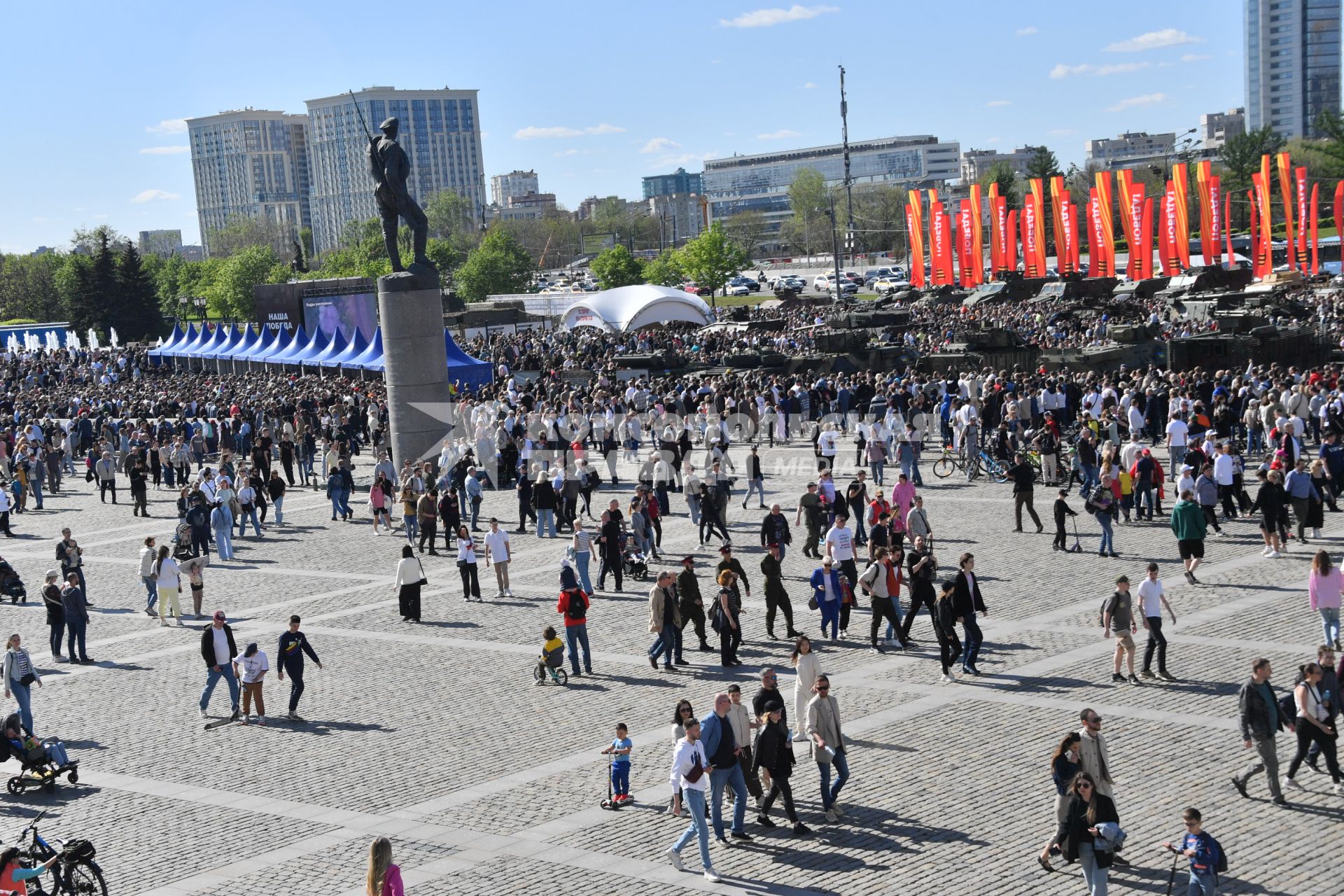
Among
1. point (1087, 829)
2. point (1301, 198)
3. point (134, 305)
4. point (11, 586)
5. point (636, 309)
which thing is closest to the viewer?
point (1087, 829)

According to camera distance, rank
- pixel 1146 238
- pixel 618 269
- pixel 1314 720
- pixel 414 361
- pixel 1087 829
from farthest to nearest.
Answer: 1. pixel 618 269
2. pixel 1146 238
3. pixel 414 361
4. pixel 1314 720
5. pixel 1087 829

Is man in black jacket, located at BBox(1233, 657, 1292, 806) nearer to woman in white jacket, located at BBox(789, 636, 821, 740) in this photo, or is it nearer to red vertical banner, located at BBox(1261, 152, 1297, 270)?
woman in white jacket, located at BBox(789, 636, 821, 740)

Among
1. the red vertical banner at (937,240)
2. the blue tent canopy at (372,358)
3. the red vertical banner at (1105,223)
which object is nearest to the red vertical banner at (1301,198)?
the red vertical banner at (1105,223)

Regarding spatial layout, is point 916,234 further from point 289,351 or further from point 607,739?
point 607,739

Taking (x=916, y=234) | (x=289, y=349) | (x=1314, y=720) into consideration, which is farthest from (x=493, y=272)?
(x=1314, y=720)

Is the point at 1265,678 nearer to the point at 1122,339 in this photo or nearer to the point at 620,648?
the point at 620,648

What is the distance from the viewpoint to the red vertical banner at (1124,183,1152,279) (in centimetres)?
5950

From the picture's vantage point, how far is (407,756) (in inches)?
558

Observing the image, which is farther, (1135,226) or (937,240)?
(937,240)

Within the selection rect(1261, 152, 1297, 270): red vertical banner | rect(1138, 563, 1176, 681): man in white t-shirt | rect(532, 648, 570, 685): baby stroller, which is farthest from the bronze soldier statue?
rect(1261, 152, 1297, 270): red vertical banner

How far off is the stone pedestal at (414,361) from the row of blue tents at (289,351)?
8313 mm

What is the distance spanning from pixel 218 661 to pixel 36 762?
7.90 ft

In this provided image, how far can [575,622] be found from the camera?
16.4 m

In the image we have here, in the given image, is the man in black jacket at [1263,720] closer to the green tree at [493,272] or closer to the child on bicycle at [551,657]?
the child on bicycle at [551,657]
